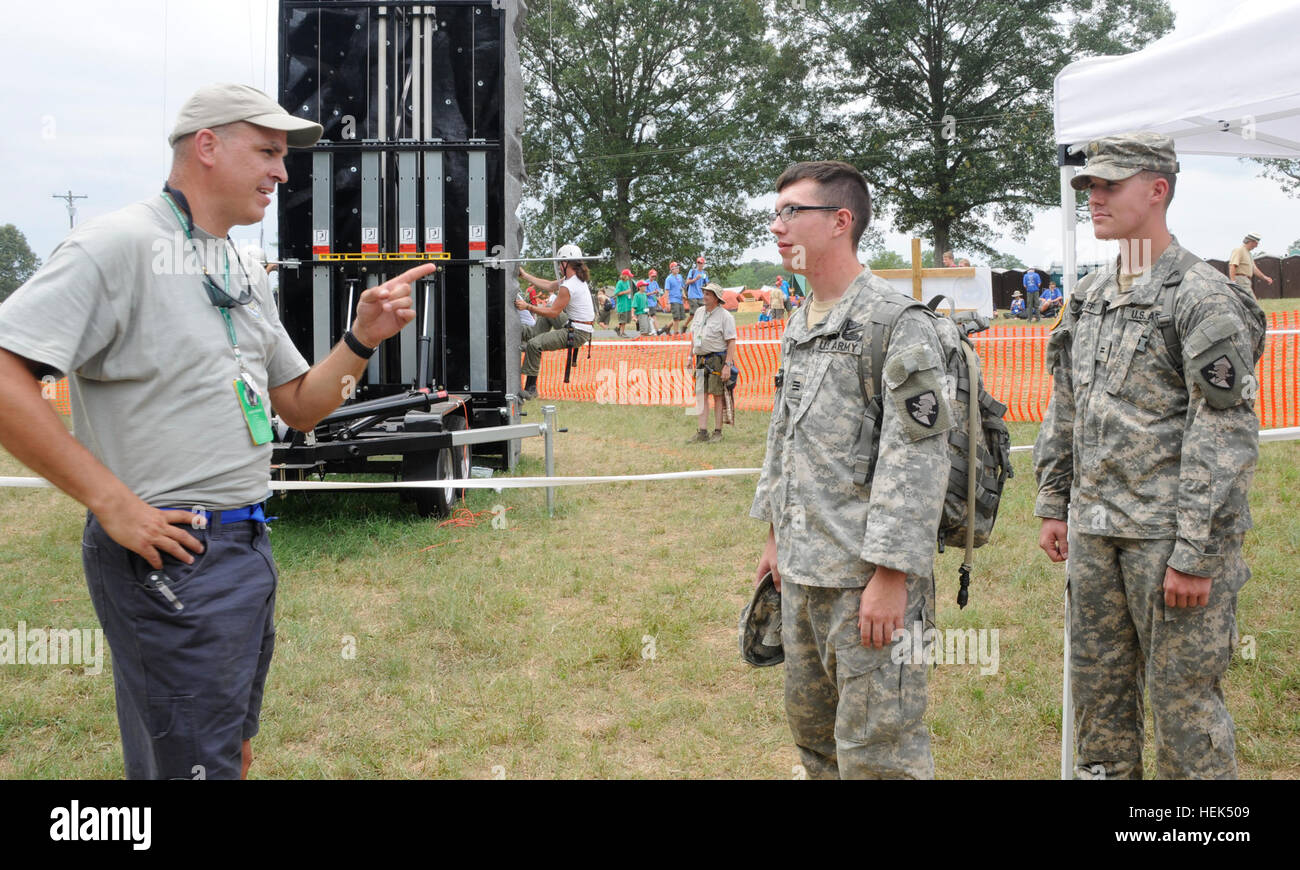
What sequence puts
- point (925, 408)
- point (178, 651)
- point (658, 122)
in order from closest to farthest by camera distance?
1. point (178, 651)
2. point (925, 408)
3. point (658, 122)

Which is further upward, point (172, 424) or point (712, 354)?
point (712, 354)

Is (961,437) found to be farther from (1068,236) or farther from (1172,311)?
(1068,236)

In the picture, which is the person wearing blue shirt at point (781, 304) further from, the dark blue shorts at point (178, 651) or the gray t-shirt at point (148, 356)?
the dark blue shorts at point (178, 651)

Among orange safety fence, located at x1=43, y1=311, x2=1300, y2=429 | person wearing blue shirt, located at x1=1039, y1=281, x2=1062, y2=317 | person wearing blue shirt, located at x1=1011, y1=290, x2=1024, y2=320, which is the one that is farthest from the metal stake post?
person wearing blue shirt, located at x1=1011, y1=290, x2=1024, y2=320

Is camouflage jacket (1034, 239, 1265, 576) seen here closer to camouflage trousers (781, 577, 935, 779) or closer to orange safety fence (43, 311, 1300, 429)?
camouflage trousers (781, 577, 935, 779)

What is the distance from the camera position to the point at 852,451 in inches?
104

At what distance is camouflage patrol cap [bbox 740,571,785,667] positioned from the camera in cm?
305

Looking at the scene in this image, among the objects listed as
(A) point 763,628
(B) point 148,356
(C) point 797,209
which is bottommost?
(A) point 763,628

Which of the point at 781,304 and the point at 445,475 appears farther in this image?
the point at 781,304

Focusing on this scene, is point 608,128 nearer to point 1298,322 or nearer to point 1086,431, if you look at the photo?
point 1298,322

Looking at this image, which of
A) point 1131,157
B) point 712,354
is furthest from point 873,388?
point 712,354

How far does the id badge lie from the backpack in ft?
5.05

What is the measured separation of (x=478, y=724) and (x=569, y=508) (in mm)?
4164

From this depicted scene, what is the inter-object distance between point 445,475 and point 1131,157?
560 centimetres
